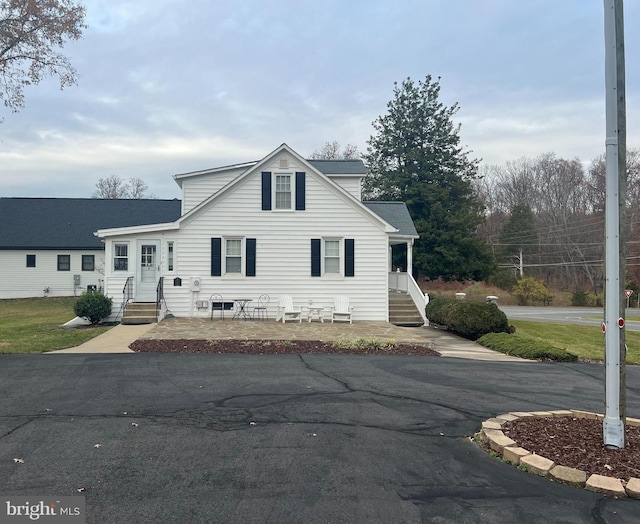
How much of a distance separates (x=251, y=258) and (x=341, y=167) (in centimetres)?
659

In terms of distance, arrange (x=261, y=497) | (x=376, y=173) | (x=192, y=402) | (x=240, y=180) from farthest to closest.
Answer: (x=376, y=173), (x=240, y=180), (x=192, y=402), (x=261, y=497)

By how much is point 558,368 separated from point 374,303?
309 inches

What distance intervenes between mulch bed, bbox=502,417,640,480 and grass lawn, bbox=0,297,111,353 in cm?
1010

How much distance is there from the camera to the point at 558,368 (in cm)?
1026

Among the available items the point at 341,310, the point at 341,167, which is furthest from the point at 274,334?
the point at 341,167

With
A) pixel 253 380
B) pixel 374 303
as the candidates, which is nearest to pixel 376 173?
pixel 374 303

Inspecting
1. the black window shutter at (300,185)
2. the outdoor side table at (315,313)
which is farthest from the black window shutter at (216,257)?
the outdoor side table at (315,313)

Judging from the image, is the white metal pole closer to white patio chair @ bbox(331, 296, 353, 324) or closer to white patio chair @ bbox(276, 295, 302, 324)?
white patio chair @ bbox(331, 296, 353, 324)

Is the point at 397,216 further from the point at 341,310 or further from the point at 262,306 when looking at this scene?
the point at 262,306

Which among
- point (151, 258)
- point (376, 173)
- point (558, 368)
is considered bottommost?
point (558, 368)

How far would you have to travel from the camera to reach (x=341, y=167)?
2116 centimetres

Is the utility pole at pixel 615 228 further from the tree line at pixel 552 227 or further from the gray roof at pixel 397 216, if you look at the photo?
the tree line at pixel 552 227

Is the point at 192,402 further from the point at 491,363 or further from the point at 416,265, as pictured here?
the point at 416,265

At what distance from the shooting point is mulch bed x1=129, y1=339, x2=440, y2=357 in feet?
36.3
